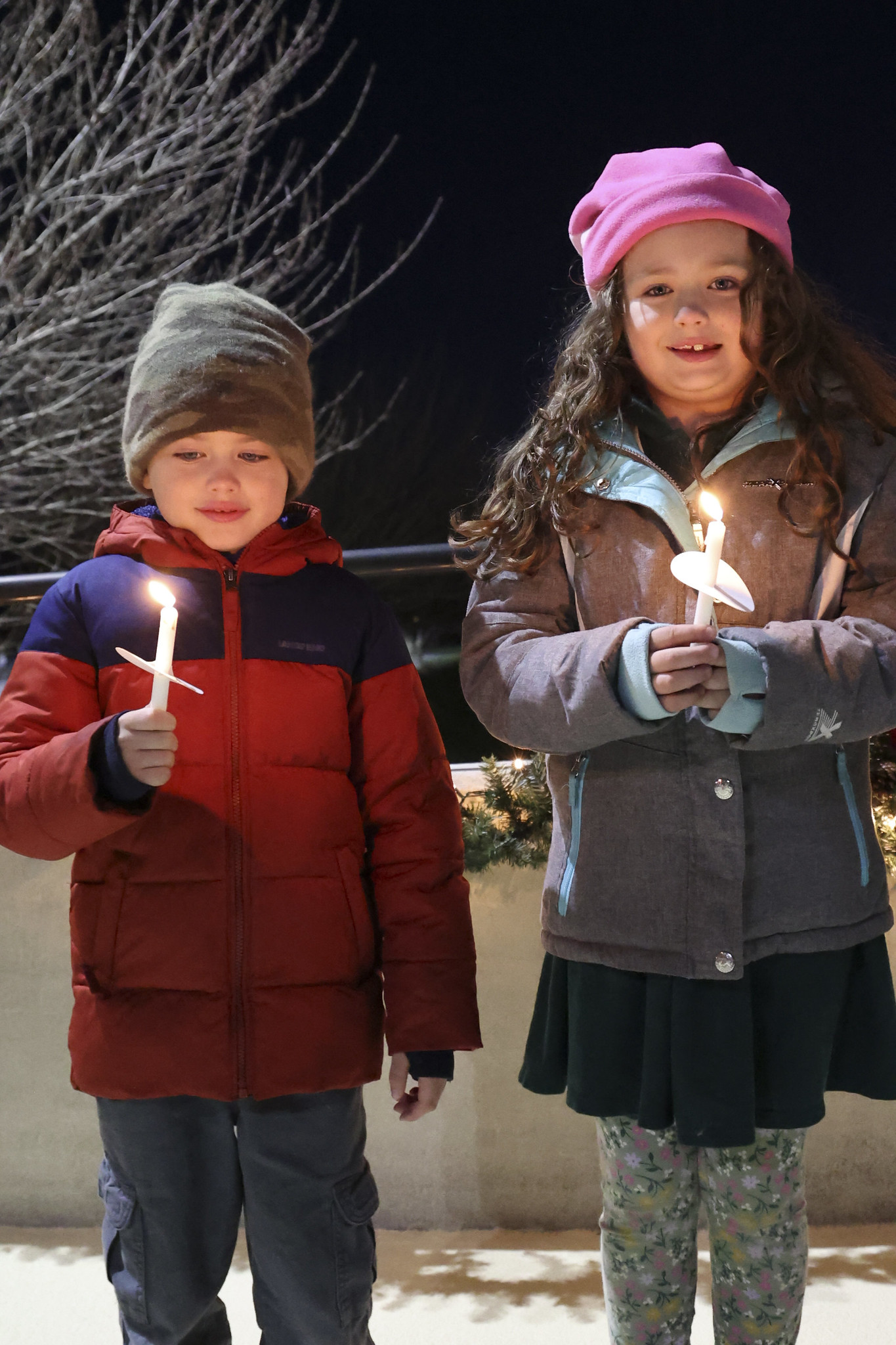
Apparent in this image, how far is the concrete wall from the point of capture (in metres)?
1.95

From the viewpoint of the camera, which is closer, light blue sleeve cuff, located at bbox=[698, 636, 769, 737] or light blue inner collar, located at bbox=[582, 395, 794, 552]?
light blue sleeve cuff, located at bbox=[698, 636, 769, 737]

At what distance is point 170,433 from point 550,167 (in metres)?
3.15

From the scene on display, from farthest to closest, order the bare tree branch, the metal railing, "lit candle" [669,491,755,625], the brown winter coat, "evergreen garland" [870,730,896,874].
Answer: the bare tree branch, the metal railing, "evergreen garland" [870,730,896,874], the brown winter coat, "lit candle" [669,491,755,625]

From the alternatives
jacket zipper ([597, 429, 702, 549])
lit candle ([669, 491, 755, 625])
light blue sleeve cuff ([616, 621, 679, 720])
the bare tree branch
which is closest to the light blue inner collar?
jacket zipper ([597, 429, 702, 549])

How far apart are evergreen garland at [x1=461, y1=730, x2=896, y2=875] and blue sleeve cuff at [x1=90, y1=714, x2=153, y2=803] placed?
84cm

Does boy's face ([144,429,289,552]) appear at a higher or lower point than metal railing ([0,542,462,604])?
lower

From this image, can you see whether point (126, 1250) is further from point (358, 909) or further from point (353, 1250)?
point (358, 909)

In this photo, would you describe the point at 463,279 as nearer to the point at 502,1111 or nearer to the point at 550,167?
the point at 550,167

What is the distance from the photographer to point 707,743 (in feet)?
4.19

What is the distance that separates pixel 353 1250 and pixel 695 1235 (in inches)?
16.1

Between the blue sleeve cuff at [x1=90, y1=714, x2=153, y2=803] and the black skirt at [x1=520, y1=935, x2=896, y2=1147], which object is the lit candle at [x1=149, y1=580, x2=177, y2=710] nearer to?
the blue sleeve cuff at [x1=90, y1=714, x2=153, y2=803]

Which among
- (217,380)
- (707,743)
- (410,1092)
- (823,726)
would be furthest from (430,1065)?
(217,380)

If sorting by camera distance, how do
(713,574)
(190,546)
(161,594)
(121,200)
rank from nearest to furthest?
1. (713,574)
2. (161,594)
3. (190,546)
4. (121,200)

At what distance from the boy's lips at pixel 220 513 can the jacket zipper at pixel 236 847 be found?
0.21ft
